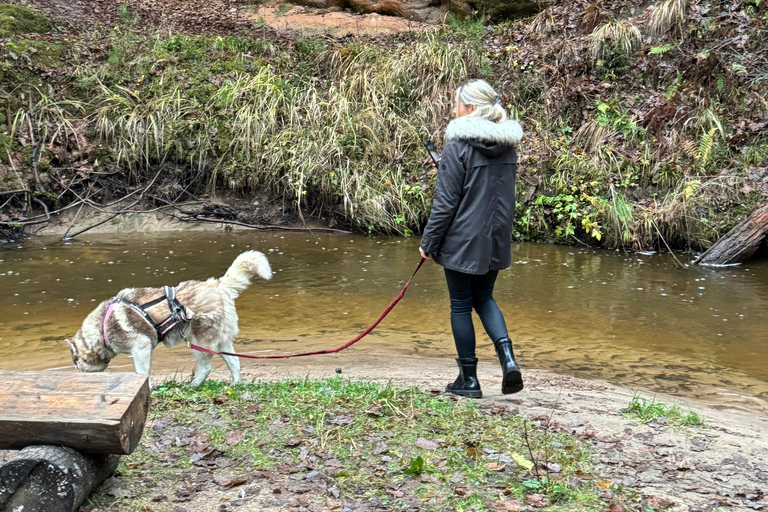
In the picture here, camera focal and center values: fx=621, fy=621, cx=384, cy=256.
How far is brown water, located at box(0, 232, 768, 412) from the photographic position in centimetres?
600

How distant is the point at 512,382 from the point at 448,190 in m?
1.37

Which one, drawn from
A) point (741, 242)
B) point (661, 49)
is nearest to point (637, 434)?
point (741, 242)

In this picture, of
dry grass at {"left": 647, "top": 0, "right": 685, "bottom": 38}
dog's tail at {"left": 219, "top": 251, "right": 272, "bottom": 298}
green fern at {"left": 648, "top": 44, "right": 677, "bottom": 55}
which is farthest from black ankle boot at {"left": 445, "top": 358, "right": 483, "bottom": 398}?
dry grass at {"left": 647, "top": 0, "right": 685, "bottom": 38}

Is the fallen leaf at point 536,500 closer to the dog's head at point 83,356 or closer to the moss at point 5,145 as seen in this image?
the dog's head at point 83,356

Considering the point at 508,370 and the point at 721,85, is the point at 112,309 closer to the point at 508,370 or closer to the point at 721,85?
the point at 508,370

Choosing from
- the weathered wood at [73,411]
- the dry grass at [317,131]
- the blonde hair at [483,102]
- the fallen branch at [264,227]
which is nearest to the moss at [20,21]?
the dry grass at [317,131]

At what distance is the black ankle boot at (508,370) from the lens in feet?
13.8

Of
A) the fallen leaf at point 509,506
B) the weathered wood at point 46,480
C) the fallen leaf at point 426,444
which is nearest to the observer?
the weathered wood at point 46,480

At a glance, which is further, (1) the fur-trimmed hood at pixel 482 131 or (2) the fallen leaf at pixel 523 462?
(1) the fur-trimmed hood at pixel 482 131

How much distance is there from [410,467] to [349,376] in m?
2.04

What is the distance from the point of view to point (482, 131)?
4.08 meters

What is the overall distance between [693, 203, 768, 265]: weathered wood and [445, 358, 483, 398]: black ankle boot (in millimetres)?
6917

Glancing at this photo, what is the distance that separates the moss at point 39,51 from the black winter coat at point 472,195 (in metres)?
11.9

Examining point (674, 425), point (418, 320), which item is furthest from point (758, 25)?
point (674, 425)
